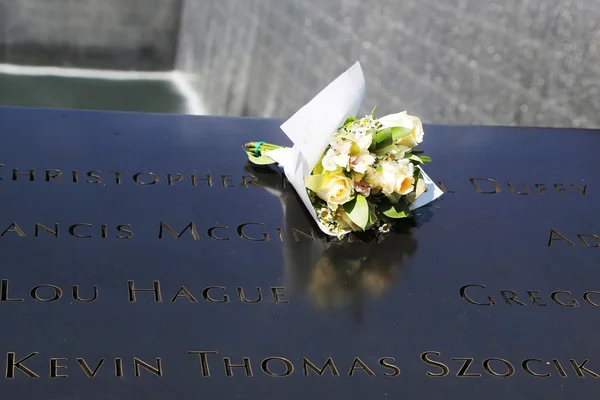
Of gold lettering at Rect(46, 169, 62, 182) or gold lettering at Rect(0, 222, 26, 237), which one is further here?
gold lettering at Rect(46, 169, 62, 182)

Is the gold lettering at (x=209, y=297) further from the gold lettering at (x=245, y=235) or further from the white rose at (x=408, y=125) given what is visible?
the white rose at (x=408, y=125)

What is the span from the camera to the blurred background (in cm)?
261

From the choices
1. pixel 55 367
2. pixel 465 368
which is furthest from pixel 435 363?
pixel 55 367

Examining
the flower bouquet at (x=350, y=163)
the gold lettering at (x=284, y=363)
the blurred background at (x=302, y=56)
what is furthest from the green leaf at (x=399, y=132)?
the blurred background at (x=302, y=56)

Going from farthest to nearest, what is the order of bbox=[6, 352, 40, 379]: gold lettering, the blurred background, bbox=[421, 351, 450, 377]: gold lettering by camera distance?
1. the blurred background
2. bbox=[421, 351, 450, 377]: gold lettering
3. bbox=[6, 352, 40, 379]: gold lettering

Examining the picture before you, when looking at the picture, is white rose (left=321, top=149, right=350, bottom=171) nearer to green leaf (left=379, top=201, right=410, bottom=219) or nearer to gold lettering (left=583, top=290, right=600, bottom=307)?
green leaf (left=379, top=201, right=410, bottom=219)

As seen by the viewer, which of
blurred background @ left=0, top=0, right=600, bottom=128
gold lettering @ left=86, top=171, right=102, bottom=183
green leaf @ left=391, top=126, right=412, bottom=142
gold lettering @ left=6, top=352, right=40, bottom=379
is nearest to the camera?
gold lettering @ left=6, top=352, right=40, bottom=379

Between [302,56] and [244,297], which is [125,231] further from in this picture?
[302,56]

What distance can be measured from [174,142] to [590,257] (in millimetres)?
800

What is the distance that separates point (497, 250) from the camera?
1470 millimetres

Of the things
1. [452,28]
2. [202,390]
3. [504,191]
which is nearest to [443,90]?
[452,28]

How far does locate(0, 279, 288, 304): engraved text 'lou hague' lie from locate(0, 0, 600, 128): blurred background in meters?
1.48

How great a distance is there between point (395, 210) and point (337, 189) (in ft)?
0.43

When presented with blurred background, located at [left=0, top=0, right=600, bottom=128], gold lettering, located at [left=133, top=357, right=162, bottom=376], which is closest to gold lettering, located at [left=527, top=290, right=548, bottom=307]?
gold lettering, located at [left=133, top=357, right=162, bottom=376]
